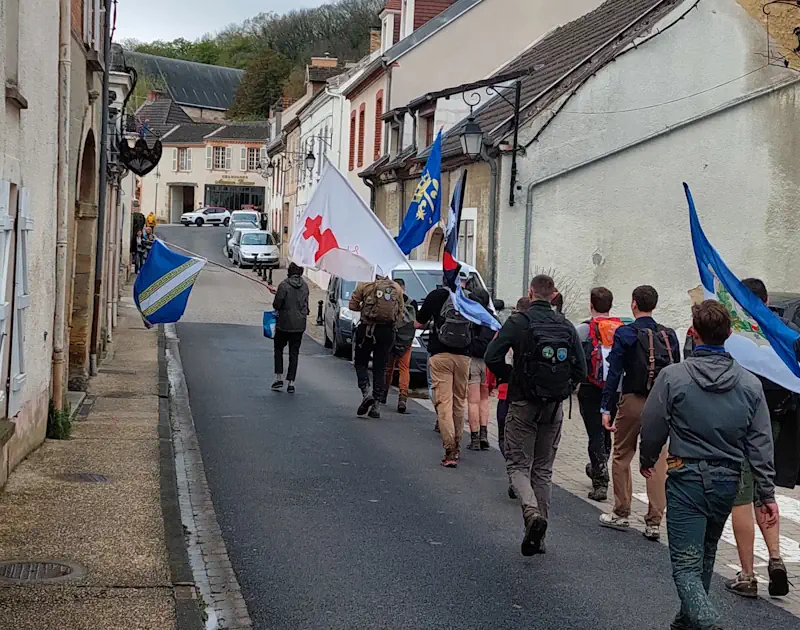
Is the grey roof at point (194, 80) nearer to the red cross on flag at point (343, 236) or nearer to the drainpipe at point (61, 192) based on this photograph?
the red cross on flag at point (343, 236)

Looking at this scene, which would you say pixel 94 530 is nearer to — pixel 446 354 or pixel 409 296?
pixel 446 354

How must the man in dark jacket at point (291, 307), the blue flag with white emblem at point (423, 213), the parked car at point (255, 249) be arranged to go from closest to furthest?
the blue flag with white emblem at point (423, 213) < the man in dark jacket at point (291, 307) < the parked car at point (255, 249)

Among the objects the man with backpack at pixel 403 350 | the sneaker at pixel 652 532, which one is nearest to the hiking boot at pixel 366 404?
the man with backpack at pixel 403 350

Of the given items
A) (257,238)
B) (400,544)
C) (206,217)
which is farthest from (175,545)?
(206,217)

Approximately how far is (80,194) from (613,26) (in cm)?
1168

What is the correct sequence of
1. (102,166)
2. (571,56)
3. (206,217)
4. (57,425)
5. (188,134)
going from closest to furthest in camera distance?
(57,425)
(102,166)
(571,56)
(206,217)
(188,134)

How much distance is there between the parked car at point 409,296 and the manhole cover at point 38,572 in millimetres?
9588

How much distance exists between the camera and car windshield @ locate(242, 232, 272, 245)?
4859 cm

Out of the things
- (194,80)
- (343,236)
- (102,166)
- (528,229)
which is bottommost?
(343,236)

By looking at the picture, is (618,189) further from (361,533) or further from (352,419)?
(361,533)

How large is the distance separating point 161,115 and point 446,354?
86.2 meters

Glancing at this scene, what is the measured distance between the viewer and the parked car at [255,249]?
4738cm

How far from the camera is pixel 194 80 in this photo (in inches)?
4520

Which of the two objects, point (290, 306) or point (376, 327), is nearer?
point (376, 327)
